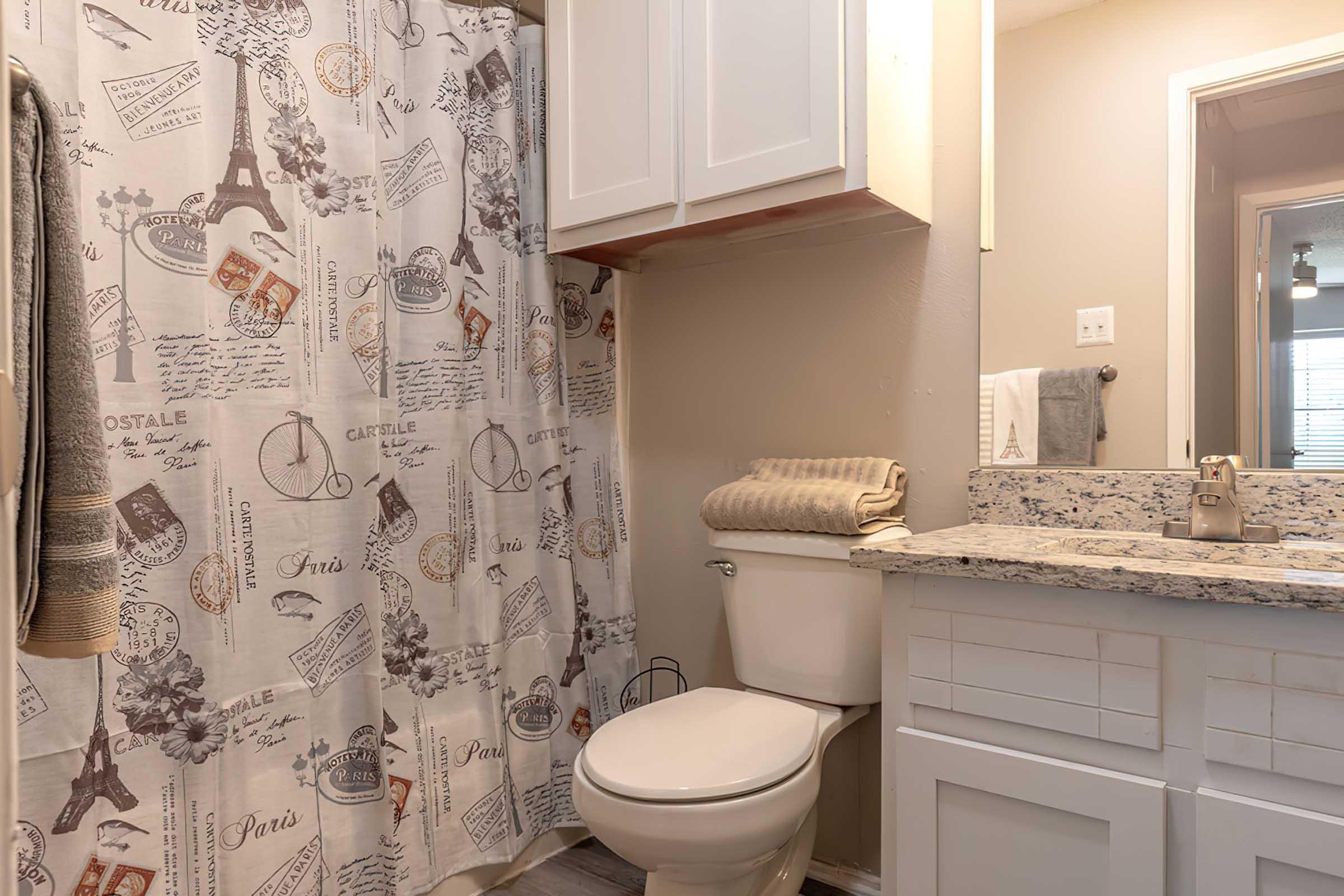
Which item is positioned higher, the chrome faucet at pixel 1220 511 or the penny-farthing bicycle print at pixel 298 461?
the penny-farthing bicycle print at pixel 298 461

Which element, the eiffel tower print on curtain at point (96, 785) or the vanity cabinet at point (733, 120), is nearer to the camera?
the eiffel tower print on curtain at point (96, 785)

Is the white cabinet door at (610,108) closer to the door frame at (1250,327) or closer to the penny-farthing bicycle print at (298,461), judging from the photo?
the penny-farthing bicycle print at (298,461)

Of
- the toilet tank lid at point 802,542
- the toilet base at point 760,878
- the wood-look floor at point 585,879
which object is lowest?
the wood-look floor at point 585,879

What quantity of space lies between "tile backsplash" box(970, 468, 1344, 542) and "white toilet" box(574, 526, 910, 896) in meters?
0.20

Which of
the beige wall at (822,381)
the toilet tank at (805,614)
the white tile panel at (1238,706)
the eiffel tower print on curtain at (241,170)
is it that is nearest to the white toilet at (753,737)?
the toilet tank at (805,614)

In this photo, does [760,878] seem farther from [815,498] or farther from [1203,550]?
[1203,550]

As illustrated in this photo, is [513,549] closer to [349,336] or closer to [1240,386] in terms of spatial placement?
[349,336]

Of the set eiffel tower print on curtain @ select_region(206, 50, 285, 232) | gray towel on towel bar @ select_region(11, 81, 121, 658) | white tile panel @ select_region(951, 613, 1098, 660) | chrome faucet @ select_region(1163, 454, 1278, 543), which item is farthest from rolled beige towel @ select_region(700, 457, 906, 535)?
gray towel on towel bar @ select_region(11, 81, 121, 658)

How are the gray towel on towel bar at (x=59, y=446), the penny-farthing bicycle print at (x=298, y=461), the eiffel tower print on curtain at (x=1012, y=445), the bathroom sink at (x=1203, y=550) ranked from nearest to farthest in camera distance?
the gray towel on towel bar at (x=59, y=446) → the bathroom sink at (x=1203, y=550) → the penny-farthing bicycle print at (x=298, y=461) → the eiffel tower print on curtain at (x=1012, y=445)

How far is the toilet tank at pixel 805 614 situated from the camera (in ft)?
5.12

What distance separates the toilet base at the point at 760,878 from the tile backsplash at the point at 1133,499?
0.69 meters

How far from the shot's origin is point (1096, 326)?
58.7 inches

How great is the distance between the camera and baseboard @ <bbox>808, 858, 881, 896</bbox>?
67.9 inches

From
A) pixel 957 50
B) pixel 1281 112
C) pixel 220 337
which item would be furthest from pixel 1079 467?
pixel 220 337
